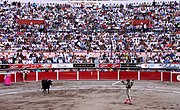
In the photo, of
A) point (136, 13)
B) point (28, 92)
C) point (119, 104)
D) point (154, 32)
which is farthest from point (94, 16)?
point (119, 104)

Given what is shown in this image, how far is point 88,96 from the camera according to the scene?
71.3 feet

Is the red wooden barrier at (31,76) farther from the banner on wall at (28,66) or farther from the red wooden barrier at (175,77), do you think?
the red wooden barrier at (175,77)

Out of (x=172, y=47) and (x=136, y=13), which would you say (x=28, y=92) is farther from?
(x=136, y=13)

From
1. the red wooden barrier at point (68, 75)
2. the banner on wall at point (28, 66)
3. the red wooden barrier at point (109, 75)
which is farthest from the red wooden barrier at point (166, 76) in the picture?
the banner on wall at point (28, 66)

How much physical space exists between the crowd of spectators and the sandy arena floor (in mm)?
Answer: 4566

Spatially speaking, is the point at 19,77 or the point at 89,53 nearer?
the point at 19,77

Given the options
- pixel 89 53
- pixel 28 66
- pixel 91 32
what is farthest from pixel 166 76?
pixel 28 66

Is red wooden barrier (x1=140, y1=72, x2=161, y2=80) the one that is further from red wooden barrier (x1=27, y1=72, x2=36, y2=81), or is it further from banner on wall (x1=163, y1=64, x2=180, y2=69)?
red wooden barrier (x1=27, y1=72, x2=36, y2=81)

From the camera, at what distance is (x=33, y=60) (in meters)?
31.5

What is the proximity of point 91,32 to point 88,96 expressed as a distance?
16988 mm

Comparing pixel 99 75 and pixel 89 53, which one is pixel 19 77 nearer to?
pixel 99 75

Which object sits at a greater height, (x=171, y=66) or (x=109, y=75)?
(x=171, y=66)

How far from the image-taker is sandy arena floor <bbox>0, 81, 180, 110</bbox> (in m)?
18.4

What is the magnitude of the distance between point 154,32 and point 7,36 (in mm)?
15227
